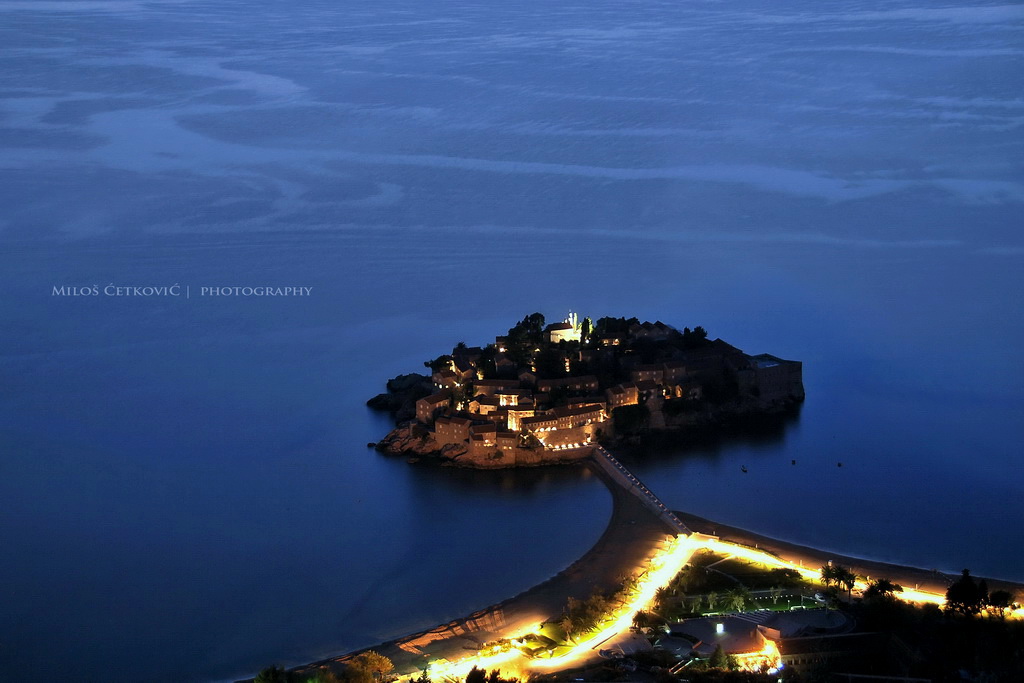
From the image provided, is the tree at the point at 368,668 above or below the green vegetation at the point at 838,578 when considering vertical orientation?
below

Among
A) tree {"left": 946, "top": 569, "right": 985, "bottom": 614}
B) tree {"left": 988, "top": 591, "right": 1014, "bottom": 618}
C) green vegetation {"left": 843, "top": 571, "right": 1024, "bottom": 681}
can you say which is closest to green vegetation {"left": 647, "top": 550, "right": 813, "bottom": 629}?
green vegetation {"left": 843, "top": 571, "right": 1024, "bottom": 681}

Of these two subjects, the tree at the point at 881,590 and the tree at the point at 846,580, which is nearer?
the tree at the point at 881,590

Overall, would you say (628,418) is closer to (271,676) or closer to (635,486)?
(635,486)

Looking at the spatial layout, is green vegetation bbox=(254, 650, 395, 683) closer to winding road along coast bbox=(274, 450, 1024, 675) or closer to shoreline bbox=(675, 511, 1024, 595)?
winding road along coast bbox=(274, 450, 1024, 675)

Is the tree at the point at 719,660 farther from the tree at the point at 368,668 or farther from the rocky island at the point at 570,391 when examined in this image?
the rocky island at the point at 570,391

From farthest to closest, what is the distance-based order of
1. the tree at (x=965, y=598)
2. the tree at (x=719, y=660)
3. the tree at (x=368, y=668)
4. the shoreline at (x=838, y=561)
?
1. the shoreline at (x=838, y=561)
2. the tree at (x=965, y=598)
3. the tree at (x=368, y=668)
4. the tree at (x=719, y=660)

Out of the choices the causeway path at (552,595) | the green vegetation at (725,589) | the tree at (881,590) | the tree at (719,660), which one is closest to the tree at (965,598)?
the tree at (881,590)

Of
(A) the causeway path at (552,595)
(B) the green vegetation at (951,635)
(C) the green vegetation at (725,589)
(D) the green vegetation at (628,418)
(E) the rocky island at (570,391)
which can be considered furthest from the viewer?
(D) the green vegetation at (628,418)
